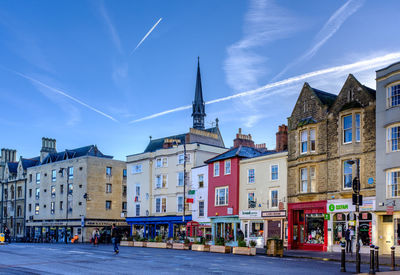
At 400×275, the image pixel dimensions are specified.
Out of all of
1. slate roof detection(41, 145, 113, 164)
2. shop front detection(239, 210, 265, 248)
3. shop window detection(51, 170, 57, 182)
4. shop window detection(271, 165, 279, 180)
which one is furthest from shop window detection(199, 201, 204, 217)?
shop window detection(51, 170, 57, 182)

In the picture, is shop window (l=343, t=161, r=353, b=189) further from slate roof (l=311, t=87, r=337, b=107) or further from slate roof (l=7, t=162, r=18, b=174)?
slate roof (l=7, t=162, r=18, b=174)

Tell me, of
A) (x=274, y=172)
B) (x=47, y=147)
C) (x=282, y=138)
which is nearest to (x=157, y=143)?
(x=47, y=147)

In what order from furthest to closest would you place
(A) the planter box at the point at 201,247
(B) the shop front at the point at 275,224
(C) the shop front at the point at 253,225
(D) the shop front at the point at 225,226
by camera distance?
(D) the shop front at the point at 225,226 < (C) the shop front at the point at 253,225 < (B) the shop front at the point at 275,224 < (A) the planter box at the point at 201,247

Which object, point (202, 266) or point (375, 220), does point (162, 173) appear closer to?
point (375, 220)

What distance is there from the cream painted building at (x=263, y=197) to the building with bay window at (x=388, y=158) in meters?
10.6

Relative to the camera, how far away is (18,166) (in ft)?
301

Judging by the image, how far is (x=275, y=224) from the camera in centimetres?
4484

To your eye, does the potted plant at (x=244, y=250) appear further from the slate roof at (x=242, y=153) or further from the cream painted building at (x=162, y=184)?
the cream painted building at (x=162, y=184)

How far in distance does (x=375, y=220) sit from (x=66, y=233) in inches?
2073

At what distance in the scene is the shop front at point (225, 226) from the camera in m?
49.8

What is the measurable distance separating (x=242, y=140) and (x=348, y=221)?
23.2m

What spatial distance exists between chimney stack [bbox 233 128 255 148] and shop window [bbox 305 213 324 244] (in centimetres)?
1798

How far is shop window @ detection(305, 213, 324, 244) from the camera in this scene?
3950 centimetres

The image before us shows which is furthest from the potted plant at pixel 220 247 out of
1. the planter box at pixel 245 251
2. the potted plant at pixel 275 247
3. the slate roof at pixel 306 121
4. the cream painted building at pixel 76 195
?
the cream painted building at pixel 76 195
